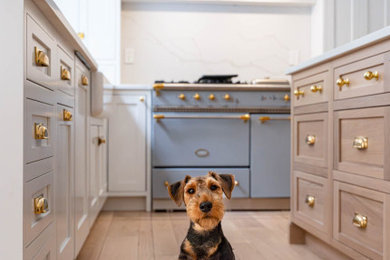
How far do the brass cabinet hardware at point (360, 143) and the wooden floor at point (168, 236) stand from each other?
0.66 meters

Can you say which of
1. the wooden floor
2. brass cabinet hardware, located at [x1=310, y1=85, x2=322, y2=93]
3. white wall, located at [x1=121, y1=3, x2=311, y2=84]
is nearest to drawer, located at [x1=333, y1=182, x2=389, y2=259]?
the wooden floor

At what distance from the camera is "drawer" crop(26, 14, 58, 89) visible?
1.01 metres

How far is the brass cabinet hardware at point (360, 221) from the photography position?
1.52 metres

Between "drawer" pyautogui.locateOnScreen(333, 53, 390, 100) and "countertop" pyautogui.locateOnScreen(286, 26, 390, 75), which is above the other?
"countertop" pyautogui.locateOnScreen(286, 26, 390, 75)

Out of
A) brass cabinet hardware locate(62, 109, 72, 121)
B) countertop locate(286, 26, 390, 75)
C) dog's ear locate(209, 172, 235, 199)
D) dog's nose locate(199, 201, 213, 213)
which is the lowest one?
dog's nose locate(199, 201, 213, 213)

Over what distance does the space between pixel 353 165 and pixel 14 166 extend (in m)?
1.24

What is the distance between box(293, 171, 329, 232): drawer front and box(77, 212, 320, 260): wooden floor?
175 millimetres

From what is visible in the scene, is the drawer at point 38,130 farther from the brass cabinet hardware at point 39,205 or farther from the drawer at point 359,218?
the drawer at point 359,218

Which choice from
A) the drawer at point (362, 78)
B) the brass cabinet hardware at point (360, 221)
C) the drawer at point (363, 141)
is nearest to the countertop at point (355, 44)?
the drawer at point (362, 78)

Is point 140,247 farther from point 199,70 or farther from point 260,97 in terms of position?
point 199,70

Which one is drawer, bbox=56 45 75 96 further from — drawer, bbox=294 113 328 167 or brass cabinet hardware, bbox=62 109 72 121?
drawer, bbox=294 113 328 167

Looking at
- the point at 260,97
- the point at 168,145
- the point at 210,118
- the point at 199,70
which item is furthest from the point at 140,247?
the point at 199,70

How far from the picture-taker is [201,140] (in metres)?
3.16

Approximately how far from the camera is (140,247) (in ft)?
7.14
